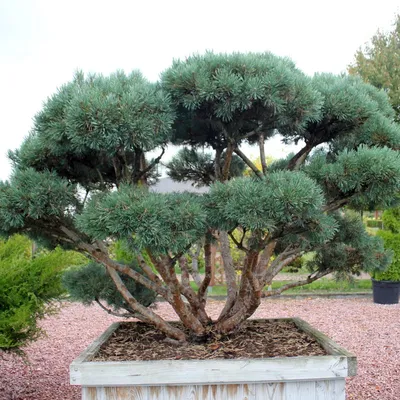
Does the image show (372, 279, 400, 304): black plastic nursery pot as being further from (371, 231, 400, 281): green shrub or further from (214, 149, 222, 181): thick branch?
(214, 149, 222, 181): thick branch

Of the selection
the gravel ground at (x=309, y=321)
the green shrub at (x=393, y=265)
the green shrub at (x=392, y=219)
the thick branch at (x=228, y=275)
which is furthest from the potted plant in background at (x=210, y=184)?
the green shrub at (x=392, y=219)

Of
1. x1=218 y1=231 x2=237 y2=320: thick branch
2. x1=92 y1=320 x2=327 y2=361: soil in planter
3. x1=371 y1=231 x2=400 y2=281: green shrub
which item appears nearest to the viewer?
x1=92 y1=320 x2=327 y2=361: soil in planter

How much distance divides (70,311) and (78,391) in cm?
288

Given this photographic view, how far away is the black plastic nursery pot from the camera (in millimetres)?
6252

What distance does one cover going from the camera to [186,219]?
179cm

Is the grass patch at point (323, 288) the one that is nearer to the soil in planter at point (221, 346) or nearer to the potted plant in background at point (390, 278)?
the potted plant in background at point (390, 278)

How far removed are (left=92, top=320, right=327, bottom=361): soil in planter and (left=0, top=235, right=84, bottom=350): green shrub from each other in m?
0.39

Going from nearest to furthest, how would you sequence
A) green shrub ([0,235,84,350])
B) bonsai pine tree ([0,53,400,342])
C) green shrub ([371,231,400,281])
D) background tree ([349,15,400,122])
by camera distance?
bonsai pine tree ([0,53,400,342]) < green shrub ([0,235,84,350]) < green shrub ([371,231,400,281]) < background tree ([349,15,400,122])

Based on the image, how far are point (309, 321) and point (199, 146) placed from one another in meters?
3.22

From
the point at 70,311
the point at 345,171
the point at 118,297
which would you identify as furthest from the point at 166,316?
the point at 345,171

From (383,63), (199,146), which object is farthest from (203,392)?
(383,63)

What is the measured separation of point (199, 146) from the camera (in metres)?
2.57

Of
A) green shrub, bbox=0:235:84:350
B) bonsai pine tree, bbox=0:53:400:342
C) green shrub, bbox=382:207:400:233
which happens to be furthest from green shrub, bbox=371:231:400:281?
green shrub, bbox=0:235:84:350

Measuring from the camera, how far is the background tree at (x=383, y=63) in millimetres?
8438
